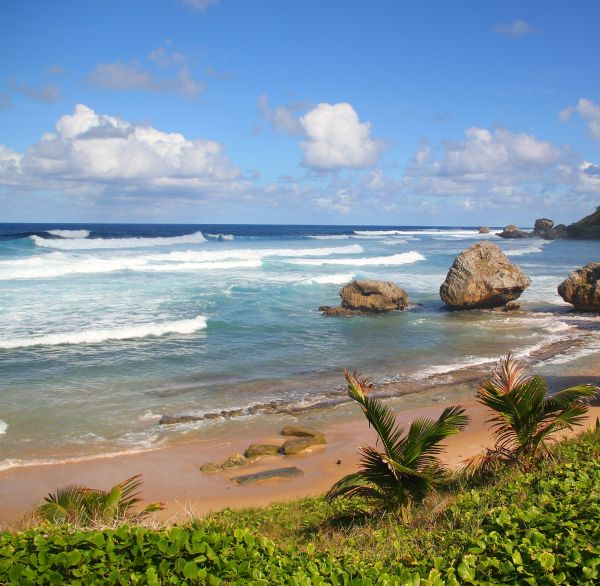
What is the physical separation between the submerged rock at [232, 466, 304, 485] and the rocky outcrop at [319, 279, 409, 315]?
16261mm

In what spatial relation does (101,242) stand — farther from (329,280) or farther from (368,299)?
(368,299)

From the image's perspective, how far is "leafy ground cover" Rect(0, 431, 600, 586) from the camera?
176 inches

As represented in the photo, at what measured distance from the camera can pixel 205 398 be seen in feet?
49.5

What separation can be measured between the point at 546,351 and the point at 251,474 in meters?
13.1

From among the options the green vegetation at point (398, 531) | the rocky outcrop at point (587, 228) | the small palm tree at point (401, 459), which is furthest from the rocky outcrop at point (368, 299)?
the rocky outcrop at point (587, 228)

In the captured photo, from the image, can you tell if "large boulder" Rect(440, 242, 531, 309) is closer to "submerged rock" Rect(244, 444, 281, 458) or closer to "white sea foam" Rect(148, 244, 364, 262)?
"submerged rock" Rect(244, 444, 281, 458)

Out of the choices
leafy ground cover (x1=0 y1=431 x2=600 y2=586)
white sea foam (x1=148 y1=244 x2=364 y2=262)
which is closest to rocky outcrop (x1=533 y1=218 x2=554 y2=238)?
white sea foam (x1=148 y1=244 x2=364 y2=262)

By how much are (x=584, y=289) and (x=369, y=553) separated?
23.9 m

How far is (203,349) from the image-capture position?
20.1 metres

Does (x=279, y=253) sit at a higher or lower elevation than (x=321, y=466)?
higher

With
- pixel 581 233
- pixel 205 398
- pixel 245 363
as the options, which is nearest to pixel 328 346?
pixel 245 363

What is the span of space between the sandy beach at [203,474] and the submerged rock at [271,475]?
13cm

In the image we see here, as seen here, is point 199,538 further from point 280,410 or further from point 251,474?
point 280,410

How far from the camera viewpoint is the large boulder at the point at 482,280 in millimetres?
27266
